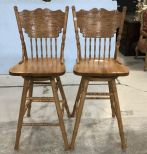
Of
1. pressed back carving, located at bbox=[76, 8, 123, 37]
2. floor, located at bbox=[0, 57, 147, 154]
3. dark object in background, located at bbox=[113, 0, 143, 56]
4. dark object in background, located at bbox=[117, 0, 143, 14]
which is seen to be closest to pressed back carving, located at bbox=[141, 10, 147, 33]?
dark object in background, located at bbox=[113, 0, 143, 56]

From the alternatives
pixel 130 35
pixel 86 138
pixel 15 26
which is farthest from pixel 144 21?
pixel 86 138

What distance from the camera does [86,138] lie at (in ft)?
7.63

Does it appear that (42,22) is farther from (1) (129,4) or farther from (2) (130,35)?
(1) (129,4)

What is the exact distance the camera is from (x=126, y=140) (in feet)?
7.54

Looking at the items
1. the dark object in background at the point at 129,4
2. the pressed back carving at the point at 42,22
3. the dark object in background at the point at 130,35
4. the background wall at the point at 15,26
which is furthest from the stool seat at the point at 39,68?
the dark object in background at the point at 129,4

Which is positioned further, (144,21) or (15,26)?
(144,21)

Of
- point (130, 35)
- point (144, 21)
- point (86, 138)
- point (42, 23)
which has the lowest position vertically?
point (86, 138)

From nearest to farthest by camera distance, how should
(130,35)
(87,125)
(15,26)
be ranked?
1. (87,125)
2. (15,26)
3. (130,35)

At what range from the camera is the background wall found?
3686 millimetres

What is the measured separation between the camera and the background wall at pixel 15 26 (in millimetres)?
3686

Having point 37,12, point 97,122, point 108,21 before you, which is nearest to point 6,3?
point 37,12

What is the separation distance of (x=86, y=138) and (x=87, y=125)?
0.70ft

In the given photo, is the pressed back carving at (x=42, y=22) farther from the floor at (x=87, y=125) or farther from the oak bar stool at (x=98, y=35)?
the floor at (x=87, y=125)

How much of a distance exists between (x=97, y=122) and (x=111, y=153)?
476 mm
